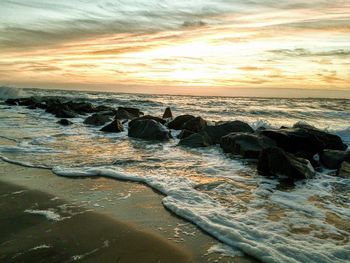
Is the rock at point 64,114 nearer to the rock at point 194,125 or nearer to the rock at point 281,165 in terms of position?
the rock at point 194,125

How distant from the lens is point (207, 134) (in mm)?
10898

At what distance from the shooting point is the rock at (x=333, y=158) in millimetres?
8055

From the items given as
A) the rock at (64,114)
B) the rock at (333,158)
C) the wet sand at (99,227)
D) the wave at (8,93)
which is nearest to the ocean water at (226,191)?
the wet sand at (99,227)

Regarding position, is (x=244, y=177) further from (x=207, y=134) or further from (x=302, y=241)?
(x=207, y=134)

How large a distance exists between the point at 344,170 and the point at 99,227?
17.7ft

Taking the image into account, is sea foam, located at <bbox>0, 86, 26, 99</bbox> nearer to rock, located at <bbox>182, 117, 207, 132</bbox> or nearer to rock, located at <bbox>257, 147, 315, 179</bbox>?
rock, located at <bbox>182, 117, 207, 132</bbox>

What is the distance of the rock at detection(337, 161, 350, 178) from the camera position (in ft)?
23.7

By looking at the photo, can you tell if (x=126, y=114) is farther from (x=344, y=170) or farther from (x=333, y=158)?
(x=344, y=170)

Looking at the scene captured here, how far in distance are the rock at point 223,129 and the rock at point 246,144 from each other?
120cm

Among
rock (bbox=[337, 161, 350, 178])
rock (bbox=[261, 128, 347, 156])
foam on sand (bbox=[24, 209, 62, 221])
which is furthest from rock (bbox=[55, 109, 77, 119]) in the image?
foam on sand (bbox=[24, 209, 62, 221])

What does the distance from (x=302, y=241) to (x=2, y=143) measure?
27.0 feet

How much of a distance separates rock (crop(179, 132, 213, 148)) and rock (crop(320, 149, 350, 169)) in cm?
323

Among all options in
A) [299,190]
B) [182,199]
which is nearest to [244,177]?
[299,190]

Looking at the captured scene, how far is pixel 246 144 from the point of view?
9.01 meters
